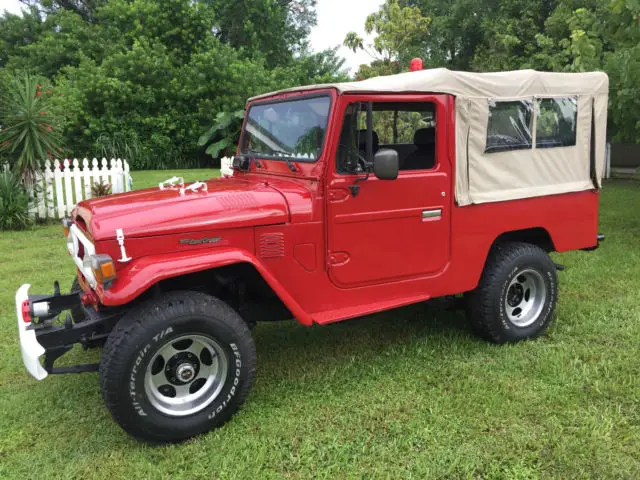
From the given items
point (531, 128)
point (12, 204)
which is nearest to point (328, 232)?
point (531, 128)

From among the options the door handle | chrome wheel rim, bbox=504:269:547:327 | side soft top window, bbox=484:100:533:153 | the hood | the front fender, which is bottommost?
→ chrome wheel rim, bbox=504:269:547:327

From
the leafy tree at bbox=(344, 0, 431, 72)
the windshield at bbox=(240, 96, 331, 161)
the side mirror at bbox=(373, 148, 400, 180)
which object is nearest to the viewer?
the side mirror at bbox=(373, 148, 400, 180)

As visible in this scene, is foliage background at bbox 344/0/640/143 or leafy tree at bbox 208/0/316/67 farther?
leafy tree at bbox 208/0/316/67

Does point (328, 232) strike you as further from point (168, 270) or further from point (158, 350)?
point (158, 350)

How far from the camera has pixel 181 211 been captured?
3.27 meters

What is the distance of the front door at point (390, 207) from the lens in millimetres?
3652

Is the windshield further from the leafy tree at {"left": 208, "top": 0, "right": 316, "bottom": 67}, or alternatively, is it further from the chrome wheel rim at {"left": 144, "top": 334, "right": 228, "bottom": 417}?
the leafy tree at {"left": 208, "top": 0, "right": 316, "bottom": 67}

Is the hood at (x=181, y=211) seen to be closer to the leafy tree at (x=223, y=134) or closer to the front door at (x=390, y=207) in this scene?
the front door at (x=390, y=207)

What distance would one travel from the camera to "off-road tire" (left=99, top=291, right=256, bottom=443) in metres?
3.00

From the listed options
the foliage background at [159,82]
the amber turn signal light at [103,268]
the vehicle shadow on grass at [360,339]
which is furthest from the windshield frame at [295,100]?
the foliage background at [159,82]

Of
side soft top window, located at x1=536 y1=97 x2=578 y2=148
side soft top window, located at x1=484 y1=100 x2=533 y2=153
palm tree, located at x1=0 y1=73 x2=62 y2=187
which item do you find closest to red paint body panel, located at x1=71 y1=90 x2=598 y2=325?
side soft top window, located at x1=484 y1=100 x2=533 y2=153

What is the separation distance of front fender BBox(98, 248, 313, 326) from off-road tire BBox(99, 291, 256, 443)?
0.62 feet

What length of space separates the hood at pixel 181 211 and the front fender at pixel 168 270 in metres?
0.15

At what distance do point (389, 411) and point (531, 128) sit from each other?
2543 millimetres
